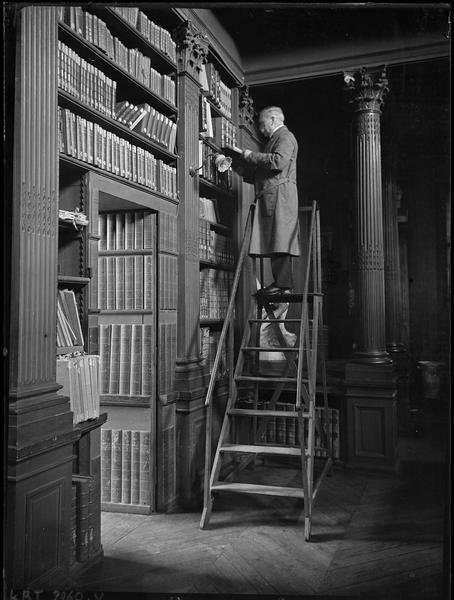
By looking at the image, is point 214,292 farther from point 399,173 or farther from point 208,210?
point 399,173

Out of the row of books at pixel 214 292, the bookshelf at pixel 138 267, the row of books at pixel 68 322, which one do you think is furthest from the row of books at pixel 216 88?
the row of books at pixel 68 322

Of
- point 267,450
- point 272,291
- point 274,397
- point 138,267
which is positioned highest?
point 138,267

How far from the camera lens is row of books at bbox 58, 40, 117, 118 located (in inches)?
93.5

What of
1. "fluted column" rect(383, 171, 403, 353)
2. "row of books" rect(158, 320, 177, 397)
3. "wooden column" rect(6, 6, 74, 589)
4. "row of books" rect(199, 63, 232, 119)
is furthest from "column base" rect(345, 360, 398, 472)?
"wooden column" rect(6, 6, 74, 589)

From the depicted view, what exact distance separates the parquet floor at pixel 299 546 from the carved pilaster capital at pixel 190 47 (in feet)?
8.97

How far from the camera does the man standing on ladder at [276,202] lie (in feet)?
11.9

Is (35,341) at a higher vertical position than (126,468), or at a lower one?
higher

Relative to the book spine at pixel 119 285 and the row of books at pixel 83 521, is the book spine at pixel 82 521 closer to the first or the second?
the row of books at pixel 83 521

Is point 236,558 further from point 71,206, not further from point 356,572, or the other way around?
Answer: point 71,206

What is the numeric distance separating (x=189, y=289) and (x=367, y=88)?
221cm

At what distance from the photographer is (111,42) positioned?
9.07ft

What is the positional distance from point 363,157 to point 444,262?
2.14 metres

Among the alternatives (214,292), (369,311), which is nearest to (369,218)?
(369,311)

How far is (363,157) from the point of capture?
4.14 metres
